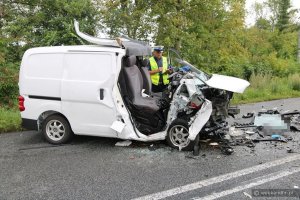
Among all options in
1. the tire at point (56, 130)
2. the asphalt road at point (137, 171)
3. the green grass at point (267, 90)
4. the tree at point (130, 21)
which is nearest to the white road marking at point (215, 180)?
the asphalt road at point (137, 171)

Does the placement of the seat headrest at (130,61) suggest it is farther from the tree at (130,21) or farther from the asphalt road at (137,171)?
the tree at (130,21)

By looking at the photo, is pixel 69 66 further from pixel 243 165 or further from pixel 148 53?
pixel 243 165

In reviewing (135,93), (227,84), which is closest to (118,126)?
(135,93)

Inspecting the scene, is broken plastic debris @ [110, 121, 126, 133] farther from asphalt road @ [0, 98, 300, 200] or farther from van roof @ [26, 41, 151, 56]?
van roof @ [26, 41, 151, 56]

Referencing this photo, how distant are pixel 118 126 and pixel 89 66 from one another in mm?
1184

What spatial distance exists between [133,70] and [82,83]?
3.40 ft

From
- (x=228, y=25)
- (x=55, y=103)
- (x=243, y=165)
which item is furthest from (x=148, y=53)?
(x=228, y=25)

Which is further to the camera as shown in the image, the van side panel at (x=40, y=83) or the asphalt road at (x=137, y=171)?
the van side panel at (x=40, y=83)

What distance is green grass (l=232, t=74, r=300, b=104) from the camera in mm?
12297

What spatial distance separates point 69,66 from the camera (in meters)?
6.12

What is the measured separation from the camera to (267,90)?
1399 centimetres

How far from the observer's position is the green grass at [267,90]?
12297 mm

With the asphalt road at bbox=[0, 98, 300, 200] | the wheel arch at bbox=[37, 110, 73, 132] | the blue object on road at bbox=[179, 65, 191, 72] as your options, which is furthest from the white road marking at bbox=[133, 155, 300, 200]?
the wheel arch at bbox=[37, 110, 73, 132]

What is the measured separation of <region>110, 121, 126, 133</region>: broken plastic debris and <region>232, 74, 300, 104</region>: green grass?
6.54 meters
